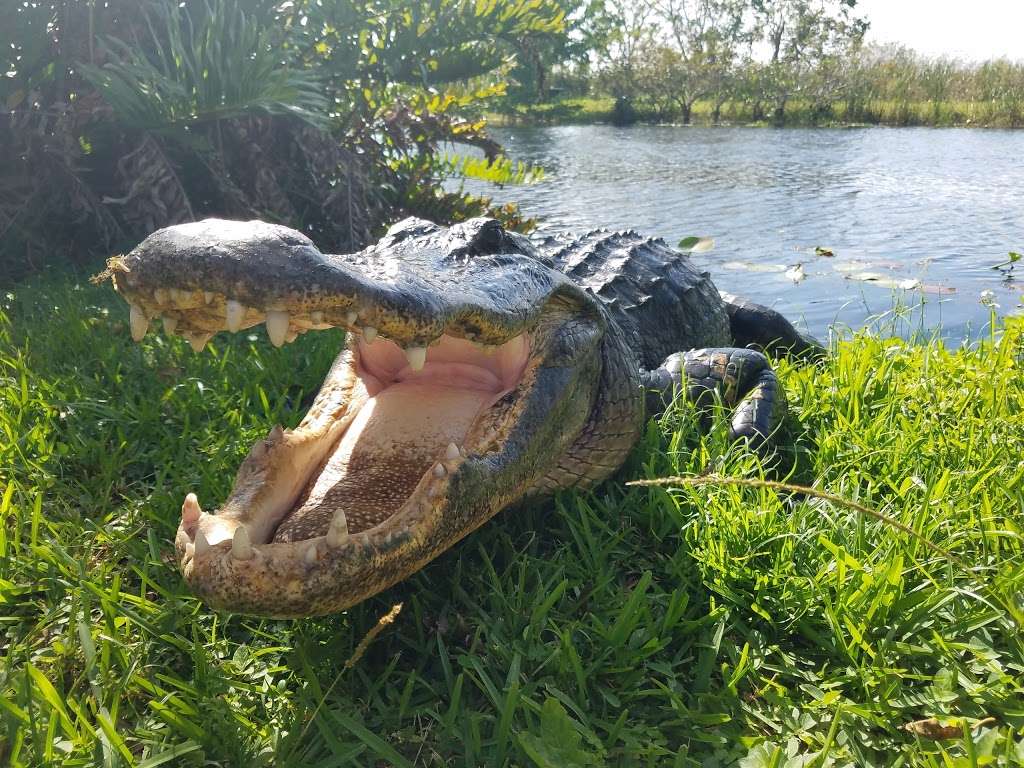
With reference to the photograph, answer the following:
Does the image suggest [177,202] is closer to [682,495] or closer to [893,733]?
[682,495]

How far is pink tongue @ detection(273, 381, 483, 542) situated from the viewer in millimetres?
1731

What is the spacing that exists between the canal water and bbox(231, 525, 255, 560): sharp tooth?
377 centimetres

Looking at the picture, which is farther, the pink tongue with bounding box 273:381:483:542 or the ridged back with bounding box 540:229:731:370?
the ridged back with bounding box 540:229:731:370

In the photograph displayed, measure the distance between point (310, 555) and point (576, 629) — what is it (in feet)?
2.32

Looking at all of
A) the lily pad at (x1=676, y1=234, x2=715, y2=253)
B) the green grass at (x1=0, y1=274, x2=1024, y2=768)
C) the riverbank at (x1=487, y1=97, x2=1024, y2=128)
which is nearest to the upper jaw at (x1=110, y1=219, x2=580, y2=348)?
the green grass at (x1=0, y1=274, x2=1024, y2=768)

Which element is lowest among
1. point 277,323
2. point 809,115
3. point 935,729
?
point 935,729

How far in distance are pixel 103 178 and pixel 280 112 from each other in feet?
5.52

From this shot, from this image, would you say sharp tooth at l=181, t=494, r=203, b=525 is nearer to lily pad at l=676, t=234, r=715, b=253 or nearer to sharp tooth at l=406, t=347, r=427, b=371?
sharp tooth at l=406, t=347, r=427, b=371

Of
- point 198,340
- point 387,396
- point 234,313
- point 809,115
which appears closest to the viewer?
point 234,313

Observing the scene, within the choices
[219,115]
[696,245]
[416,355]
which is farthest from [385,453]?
[696,245]

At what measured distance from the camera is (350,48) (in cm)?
639

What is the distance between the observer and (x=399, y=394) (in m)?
2.23

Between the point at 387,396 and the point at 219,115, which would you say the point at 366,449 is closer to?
the point at 387,396

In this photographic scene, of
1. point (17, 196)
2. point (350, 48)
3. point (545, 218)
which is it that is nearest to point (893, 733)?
point (17, 196)
